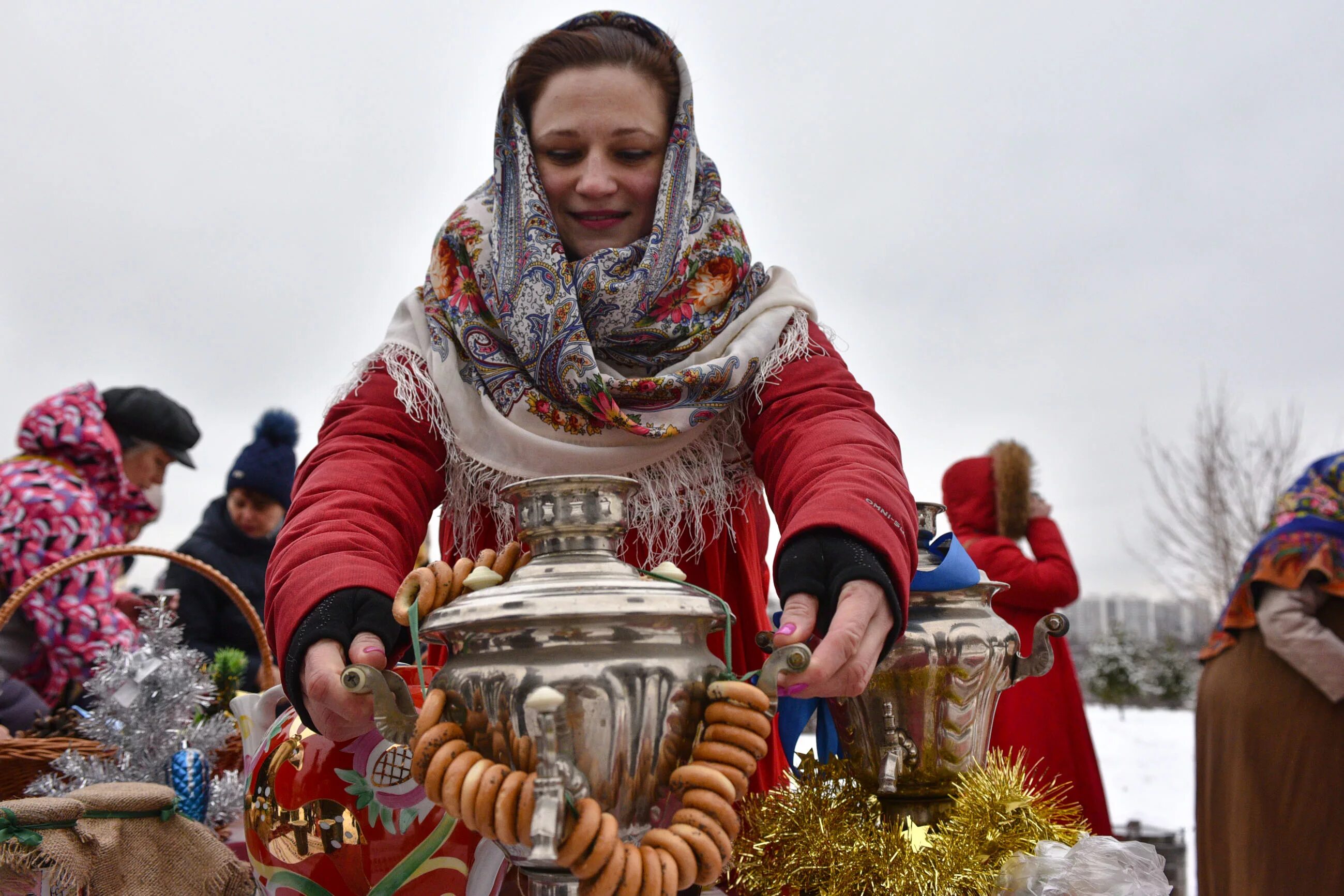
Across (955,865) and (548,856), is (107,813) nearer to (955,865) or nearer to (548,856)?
(548,856)

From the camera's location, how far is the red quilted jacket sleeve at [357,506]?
105 centimetres

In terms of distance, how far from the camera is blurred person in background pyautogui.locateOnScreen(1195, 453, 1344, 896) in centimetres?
303

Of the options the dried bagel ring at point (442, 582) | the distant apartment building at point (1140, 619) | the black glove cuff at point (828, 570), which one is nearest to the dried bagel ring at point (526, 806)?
the dried bagel ring at point (442, 582)

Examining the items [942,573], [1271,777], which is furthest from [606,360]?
[1271,777]

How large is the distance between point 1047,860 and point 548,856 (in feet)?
2.11

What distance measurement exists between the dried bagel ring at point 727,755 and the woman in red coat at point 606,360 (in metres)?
0.42

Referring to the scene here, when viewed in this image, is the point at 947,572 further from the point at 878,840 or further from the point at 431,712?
the point at 431,712

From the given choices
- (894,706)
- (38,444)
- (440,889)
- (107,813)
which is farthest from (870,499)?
(38,444)

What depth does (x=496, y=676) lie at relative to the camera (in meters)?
0.81

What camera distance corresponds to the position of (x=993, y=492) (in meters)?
3.78

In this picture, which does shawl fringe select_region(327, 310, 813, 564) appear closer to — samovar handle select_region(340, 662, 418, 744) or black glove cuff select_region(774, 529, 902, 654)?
black glove cuff select_region(774, 529, 902, 654)

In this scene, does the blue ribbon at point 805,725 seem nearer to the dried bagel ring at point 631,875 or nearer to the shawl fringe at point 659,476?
the shawl fringe at point 659,476

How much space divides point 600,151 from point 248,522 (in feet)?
10.2

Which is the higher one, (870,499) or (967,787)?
(870,499)
